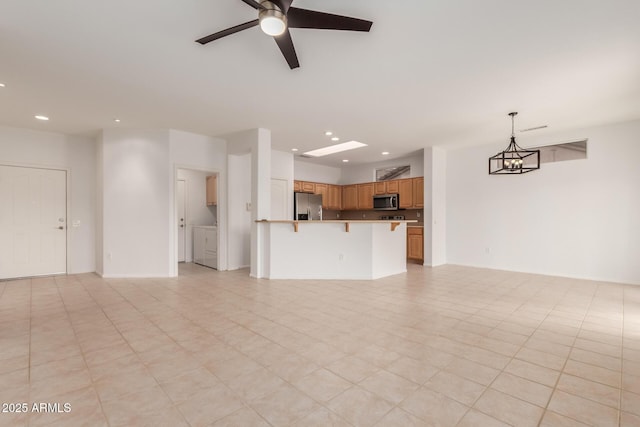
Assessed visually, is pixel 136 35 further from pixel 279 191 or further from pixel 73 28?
pixel 279 191

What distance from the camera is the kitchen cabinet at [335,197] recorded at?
9.11 metres

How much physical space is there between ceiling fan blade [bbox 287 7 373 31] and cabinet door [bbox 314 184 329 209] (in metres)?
6.56

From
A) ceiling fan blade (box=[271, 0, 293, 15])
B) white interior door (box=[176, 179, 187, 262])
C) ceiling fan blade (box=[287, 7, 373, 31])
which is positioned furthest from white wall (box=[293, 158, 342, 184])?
ceiling fan blade (box=[271, 0, 293, 15])

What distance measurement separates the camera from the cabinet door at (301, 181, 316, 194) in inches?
329

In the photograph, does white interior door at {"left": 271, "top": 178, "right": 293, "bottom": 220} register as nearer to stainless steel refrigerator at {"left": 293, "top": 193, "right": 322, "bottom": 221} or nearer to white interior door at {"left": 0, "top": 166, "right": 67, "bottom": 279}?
stainless steel refrigerator at {"left": 293, "top": 193, "right": 322, "bottom": 221}

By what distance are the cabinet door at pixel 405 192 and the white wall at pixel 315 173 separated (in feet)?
7.81

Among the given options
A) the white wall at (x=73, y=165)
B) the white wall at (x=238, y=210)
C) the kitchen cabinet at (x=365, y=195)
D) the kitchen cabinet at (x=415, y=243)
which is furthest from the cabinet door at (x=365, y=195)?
the white wall at (x=73, y=165)

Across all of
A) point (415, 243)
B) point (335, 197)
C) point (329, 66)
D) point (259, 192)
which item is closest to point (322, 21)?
point (329, 66)

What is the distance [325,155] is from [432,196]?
113 inches

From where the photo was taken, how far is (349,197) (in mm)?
9211

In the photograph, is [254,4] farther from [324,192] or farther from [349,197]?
[349,197]

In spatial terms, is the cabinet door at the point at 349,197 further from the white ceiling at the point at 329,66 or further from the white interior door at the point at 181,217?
the white interior door at the point at 181,217

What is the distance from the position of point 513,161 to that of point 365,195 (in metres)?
4.39

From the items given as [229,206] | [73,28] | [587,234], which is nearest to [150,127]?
[229,206]
